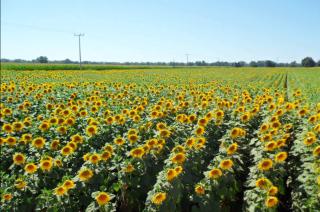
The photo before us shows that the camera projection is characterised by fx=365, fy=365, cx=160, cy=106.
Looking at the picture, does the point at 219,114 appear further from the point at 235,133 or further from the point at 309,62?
the point at 309,62

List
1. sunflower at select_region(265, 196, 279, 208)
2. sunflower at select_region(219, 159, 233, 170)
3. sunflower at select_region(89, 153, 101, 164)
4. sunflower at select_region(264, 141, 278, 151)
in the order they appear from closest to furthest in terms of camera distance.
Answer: sunflower at select_region(265, 196, 279, 208), sunflower at select_region(219, 159, 233, 170), sunflower at select_region(89, 153, 101, 164), sunflower at select_region(264, 141, 278, 151)

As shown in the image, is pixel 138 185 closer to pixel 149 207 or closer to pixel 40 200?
pixel 149 207

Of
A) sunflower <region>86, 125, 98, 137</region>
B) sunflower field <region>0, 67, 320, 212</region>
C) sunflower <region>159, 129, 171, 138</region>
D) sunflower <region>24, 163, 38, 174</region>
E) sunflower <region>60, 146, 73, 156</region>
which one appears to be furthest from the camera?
sunflower <region>86, 125, 98, 137</region>

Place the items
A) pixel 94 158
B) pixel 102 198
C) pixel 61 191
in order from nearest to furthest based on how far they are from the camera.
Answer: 1. pixel 102 198
2. pixel 61 191
3. pixel 94 158

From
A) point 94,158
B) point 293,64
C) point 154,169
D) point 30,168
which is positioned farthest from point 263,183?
point 293,64

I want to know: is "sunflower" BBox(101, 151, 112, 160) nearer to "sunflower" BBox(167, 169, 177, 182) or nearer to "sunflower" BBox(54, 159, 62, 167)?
"sunflower" BBox(54, 159, 62, 167)

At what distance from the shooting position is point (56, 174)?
5.18 meters

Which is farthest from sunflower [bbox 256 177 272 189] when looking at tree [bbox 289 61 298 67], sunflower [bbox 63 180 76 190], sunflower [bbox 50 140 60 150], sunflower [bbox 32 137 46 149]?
tree [bbox 289 61 298 67]

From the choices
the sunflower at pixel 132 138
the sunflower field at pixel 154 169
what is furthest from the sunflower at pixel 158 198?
the sunflower at pixel 132 138

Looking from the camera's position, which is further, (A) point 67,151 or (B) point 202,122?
(B) point 202,122

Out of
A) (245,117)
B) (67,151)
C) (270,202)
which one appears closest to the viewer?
(270,202)

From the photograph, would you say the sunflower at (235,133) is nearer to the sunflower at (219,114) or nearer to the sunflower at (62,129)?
the sunflower at (219,114)

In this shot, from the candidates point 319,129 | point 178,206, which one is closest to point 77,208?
point 178,206

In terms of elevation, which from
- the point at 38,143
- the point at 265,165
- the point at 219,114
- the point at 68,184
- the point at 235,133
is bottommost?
the point at 68,184
